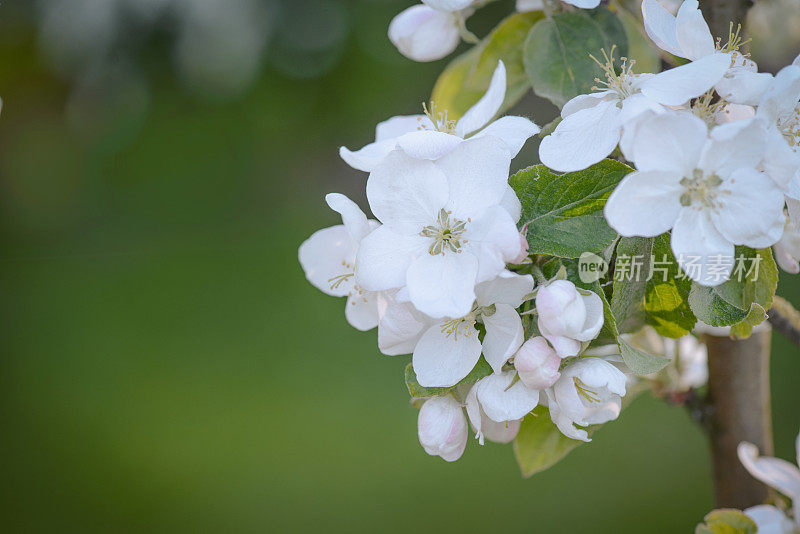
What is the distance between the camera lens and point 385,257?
0.43 m

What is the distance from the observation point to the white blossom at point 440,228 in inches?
15.8

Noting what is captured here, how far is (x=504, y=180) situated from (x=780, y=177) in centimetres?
15

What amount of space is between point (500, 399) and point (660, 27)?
10.0 inches

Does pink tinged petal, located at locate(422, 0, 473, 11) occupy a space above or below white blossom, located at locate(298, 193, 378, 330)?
above

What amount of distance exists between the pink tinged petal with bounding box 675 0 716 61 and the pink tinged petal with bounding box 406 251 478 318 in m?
0.19

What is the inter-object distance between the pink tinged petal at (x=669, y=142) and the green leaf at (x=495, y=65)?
0.28 metres

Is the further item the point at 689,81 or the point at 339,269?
the point at 339,269

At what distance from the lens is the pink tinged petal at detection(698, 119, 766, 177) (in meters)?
0.38

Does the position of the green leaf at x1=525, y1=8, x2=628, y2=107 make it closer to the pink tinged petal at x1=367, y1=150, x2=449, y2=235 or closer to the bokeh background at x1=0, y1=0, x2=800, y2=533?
the pink tinged petal at x1=367, y1=150, x2=449, y2=235

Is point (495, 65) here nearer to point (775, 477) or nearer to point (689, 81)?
point (689, 81)

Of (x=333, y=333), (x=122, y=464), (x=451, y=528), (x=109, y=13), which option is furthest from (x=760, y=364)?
(x=109, y=13)

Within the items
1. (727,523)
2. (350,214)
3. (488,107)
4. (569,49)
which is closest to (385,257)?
(350,214)

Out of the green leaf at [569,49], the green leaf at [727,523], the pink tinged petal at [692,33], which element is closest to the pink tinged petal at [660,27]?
the pink tinged petal at [692,33]

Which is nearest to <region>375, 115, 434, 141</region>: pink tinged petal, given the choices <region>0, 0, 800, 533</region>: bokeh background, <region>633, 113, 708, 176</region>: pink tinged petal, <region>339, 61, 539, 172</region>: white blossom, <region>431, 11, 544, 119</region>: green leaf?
<region>339, 61, 539, 172</region>: white blossom
